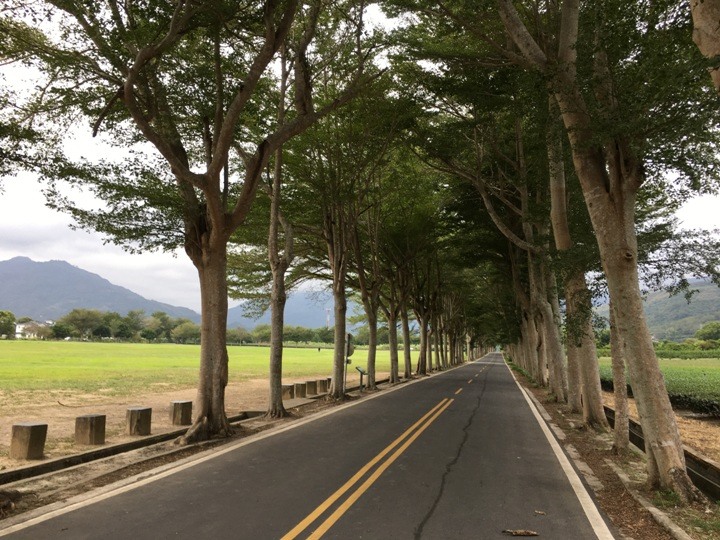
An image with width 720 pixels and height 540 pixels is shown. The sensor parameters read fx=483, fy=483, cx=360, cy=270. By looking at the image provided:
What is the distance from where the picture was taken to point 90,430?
9938 millimetres

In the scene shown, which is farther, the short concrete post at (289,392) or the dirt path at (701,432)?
the short concrete post at (289,392)

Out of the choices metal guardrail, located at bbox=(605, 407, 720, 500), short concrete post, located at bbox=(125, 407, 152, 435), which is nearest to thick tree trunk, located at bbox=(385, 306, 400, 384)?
short concrete post, located at bbox=(125, 407, 152, 435)

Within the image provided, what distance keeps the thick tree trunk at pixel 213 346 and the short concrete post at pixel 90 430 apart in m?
1.90

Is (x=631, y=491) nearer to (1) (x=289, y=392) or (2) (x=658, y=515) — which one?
(2) (x=658, y=515)

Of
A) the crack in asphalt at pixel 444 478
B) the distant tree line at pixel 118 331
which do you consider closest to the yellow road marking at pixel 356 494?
the crack in asphalt at pixel 444 478

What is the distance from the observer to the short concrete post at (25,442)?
8508mm

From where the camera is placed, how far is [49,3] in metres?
8.05

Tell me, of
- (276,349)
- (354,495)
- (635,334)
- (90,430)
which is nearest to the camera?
(354,495)

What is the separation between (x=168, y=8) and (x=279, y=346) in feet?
29.8

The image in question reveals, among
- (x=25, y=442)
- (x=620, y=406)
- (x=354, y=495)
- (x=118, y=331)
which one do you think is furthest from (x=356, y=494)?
(x=118, y=331)

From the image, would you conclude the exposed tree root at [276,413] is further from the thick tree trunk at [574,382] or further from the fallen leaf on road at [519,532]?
the fallen leaf on road at [519,532]

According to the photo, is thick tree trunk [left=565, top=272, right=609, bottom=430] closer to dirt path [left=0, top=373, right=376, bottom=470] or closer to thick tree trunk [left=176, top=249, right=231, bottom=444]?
thick tree trunk [left=176, top=249, right=231, bottom=444]

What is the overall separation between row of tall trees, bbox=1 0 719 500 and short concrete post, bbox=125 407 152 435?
1.56 metres

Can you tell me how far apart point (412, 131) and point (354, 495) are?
14.6 m
